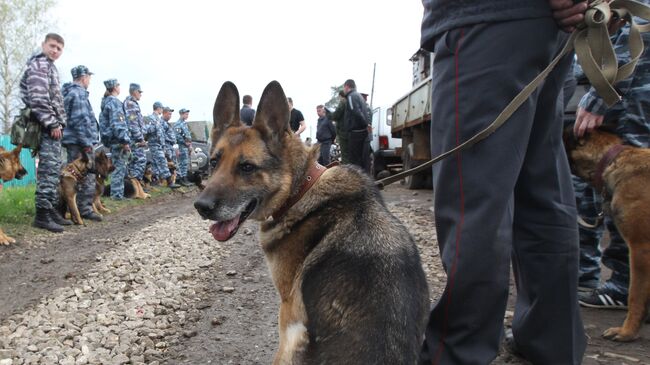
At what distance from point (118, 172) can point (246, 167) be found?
1016 centimetres

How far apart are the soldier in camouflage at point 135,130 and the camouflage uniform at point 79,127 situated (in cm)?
369

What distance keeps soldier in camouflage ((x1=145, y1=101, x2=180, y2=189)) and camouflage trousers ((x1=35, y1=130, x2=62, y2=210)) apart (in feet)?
24.2

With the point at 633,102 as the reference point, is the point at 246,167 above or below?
below

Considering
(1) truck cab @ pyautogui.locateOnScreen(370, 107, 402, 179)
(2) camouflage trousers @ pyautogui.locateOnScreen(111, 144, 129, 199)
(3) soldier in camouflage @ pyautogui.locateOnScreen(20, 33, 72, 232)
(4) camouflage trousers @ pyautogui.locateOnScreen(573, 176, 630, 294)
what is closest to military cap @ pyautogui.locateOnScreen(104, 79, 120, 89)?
(2) camouflage trousers @ pyautogui.locateOnScreen(111, 144, 129, 199)

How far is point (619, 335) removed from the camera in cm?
286

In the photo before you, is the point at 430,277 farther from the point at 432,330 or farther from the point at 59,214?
the point at 59,214

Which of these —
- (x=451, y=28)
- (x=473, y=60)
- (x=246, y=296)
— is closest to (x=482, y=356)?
(x=473, y=60)

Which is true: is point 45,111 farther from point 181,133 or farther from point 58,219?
point 181,133

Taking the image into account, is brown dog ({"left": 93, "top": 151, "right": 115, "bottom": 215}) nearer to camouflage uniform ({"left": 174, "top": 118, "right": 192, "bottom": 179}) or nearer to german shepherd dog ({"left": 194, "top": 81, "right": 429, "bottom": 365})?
camouflage uniform ({"left": 174, "top": 118, "right": 192, "bottom": 179})

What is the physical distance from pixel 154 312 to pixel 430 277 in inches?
99.0

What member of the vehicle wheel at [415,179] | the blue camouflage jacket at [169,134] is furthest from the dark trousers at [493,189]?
the blue camouflage jacket at [169,134]

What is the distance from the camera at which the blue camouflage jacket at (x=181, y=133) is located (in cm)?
1772

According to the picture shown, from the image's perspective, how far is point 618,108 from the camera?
3285 mm

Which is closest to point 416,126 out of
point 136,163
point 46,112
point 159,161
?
point 46,112
